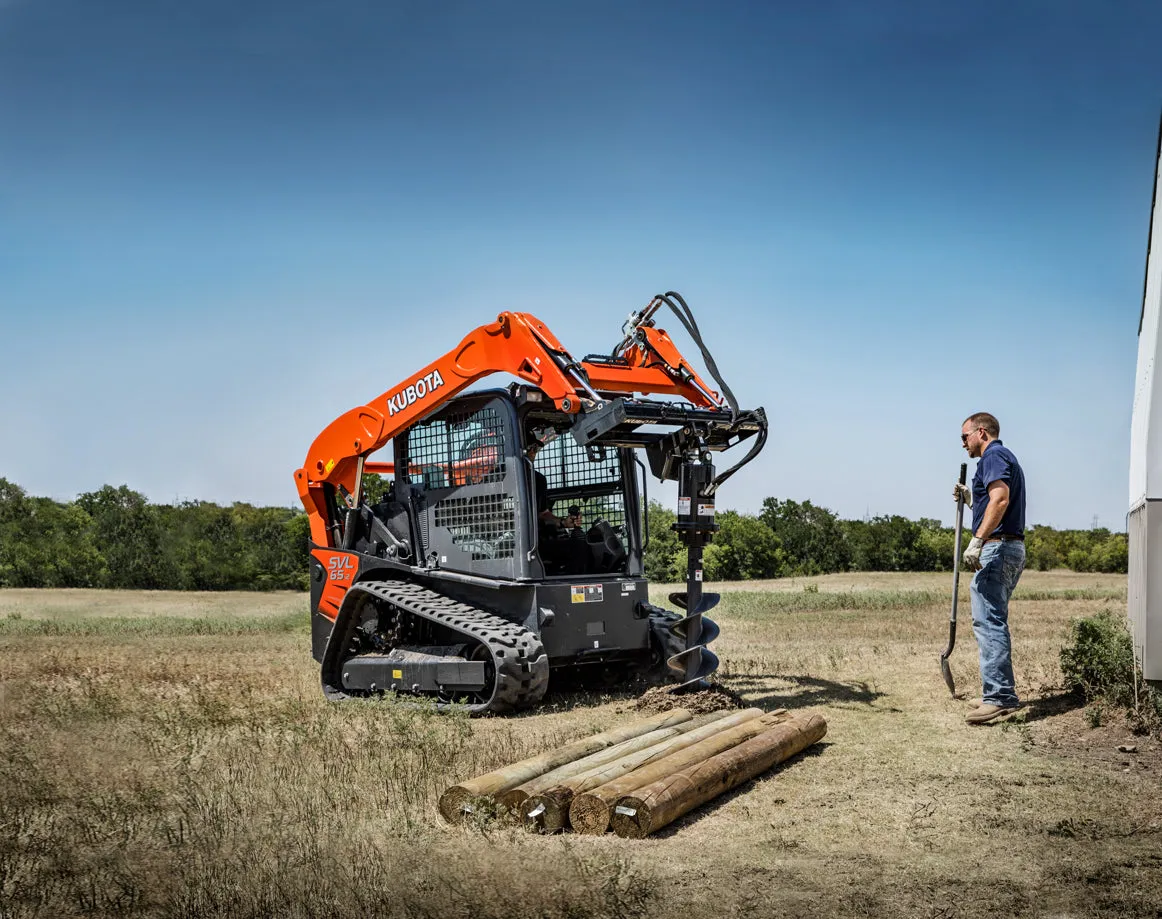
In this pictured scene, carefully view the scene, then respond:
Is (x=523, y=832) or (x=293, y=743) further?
(x=293, y=743)

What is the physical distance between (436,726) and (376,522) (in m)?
3.29

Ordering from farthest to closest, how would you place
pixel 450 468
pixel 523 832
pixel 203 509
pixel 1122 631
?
pixel 203 509 → pixel 450 468 → pixel 1122 631 → pixel 523 832

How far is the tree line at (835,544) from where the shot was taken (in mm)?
47281

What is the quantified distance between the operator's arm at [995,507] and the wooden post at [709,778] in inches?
81.5

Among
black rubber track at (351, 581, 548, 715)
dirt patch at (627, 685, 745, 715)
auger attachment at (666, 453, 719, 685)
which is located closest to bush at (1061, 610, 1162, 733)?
dirt patch at (627, 685, 745, 715)

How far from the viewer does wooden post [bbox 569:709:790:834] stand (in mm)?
6051

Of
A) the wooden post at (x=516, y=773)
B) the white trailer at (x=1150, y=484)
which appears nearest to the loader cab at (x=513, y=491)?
the wooden post at (x=516, y=773)

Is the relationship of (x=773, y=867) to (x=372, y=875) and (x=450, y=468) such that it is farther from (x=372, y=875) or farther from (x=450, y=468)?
(x=450, y=468)

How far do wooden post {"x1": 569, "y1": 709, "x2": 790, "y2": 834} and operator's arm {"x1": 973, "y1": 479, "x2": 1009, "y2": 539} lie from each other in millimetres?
2578

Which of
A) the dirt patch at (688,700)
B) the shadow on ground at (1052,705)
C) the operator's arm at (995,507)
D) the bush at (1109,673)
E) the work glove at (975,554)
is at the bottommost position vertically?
the shadow on ground at (1052,705)

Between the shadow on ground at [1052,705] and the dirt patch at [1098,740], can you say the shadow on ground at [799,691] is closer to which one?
the shadow on ground at [1052,705]

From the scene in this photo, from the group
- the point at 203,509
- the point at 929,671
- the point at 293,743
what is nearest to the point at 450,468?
the point at 293,743

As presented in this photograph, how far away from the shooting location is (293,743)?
8328mm

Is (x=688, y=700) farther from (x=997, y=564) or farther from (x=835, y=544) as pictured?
(x=835, y=544)
